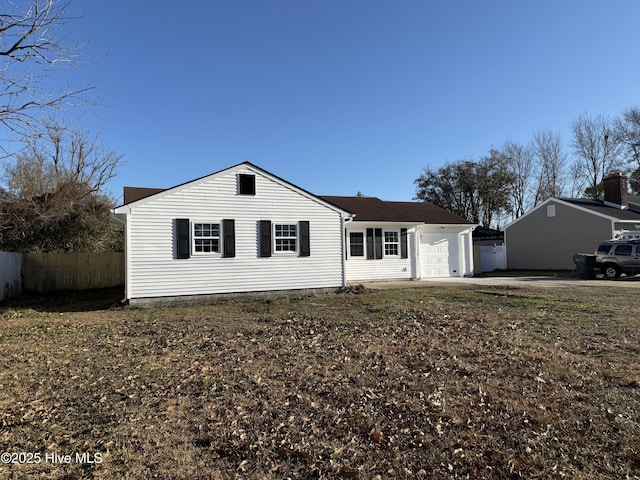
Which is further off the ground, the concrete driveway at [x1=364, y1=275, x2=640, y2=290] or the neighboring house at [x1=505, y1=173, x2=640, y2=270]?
the neighboring house at [x1=505, y1=173, x2=640, y2=270]

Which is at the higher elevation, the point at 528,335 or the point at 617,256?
the point at 617,256

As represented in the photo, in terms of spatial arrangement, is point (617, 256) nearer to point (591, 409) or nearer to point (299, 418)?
point (591, 409)

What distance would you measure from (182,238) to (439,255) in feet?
39.9

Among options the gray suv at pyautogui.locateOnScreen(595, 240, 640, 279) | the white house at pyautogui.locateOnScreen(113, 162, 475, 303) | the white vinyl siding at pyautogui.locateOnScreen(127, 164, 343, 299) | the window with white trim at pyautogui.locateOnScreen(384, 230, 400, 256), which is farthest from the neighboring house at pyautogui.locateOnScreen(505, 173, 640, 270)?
the white vinyl siding at pyautogui.locateOnScreen(127, 164, 343, 299)

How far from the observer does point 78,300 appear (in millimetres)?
14867

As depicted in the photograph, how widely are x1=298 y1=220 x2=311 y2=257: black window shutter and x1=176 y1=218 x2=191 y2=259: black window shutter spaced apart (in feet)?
12.1

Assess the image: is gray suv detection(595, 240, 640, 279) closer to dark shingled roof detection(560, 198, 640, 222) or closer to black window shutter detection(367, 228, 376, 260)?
dark shingled roof detection(560, 198, 640, 222)

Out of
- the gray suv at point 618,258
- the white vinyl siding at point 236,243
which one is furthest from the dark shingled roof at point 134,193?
the gray suv at point 618,258

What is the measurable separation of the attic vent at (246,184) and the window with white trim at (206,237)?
4.52 feet

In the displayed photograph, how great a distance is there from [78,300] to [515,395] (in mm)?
15031

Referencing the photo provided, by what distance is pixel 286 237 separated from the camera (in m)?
14.0

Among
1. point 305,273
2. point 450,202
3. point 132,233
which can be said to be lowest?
point 305,273

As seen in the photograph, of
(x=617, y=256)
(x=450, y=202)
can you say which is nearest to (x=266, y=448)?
(x=617, y=256)

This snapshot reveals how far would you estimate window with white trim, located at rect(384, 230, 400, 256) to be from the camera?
1783 centimetres
